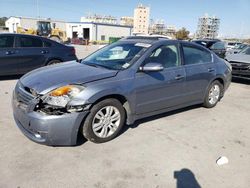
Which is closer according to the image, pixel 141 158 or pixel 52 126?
pixel 52 126

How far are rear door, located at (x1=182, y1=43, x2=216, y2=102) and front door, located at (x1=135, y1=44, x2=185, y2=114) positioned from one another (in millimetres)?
221

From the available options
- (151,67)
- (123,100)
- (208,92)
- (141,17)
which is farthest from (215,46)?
(141,17)

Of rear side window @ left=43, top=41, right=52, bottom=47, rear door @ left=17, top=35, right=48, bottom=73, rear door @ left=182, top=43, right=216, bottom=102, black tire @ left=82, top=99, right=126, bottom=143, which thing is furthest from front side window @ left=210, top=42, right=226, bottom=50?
black tire @ left=82, top=99, right=126, bottom=143

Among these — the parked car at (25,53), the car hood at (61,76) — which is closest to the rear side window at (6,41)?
the parked car at (25,53)

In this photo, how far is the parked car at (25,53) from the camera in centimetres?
730

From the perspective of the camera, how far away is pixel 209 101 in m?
5.62

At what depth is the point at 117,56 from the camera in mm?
4578

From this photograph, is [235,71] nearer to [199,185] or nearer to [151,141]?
[151,141]

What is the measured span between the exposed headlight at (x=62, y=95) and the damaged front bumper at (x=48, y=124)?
0.15 metres

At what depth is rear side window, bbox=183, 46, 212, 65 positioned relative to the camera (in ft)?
15.8

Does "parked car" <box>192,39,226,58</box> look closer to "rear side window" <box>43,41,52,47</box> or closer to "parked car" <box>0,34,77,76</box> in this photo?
"parked car" <box>0,34,77,76</box>

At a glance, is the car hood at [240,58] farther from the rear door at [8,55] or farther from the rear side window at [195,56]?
the rear door at [8,55]

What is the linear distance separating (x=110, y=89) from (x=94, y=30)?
51.4m

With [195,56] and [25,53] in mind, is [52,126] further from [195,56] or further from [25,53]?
[25,53]
